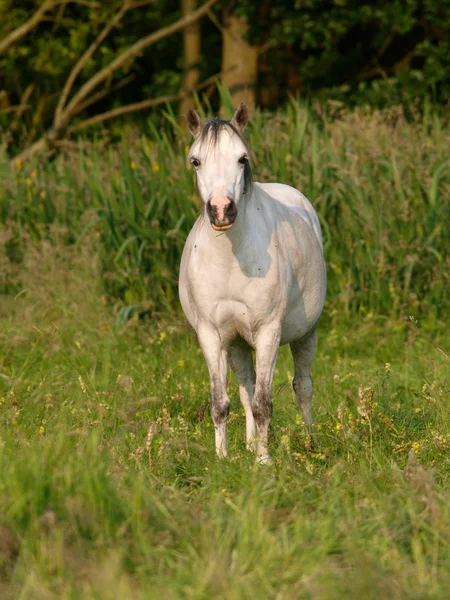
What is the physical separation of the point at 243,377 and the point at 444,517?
2031 millimetres

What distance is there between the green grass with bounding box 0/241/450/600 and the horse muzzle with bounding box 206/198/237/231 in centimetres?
92

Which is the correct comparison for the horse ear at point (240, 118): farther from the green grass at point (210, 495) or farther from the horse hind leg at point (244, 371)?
the green grass at point (210, 495)

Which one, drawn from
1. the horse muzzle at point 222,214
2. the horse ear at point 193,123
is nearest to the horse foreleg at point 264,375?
the horse muzzle at point 222,214

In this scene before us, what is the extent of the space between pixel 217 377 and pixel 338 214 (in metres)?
3.42

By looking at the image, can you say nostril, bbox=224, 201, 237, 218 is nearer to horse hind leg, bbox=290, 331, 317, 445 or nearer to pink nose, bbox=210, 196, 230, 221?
pink nose, bbox=210, 196, 230, 221

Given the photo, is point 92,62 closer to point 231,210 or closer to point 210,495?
point 231,210

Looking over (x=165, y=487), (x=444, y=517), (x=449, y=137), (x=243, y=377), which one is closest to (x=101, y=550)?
(x=165, y=487)

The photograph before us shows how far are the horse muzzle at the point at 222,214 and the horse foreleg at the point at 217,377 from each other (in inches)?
29.2

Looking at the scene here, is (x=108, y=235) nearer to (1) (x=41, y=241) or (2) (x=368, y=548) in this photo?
(1) (x=41, y=241)

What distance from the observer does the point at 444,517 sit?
3.44 m

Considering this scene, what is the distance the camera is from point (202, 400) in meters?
5.78

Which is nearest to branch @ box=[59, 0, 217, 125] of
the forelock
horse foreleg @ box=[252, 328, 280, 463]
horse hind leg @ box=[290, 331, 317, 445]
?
horse hind leg @ box=[290, 331, 317, 445]

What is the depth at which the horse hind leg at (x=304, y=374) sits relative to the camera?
5.51 meters

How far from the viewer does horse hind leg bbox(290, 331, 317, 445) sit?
551 cm
